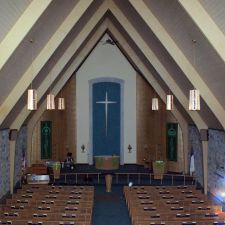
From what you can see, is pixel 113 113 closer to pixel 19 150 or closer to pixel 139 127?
pixel 139 127

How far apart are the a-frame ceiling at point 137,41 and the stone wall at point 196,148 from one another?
221cm

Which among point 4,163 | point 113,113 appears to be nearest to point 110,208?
point 4,163

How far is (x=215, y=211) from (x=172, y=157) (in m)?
10.2

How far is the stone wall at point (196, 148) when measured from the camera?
739 inches

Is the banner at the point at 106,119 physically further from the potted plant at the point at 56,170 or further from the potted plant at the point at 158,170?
the potted plant at the point at 56,170

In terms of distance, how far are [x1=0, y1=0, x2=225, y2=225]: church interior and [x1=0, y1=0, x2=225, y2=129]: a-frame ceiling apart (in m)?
0.04

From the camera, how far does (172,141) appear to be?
22.9 meters

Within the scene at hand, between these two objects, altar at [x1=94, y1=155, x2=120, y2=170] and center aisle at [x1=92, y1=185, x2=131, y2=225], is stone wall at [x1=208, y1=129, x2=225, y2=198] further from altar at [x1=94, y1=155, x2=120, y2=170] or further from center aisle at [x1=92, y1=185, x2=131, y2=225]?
altar at [x1=94, y1=155, x2=120, y2=170]

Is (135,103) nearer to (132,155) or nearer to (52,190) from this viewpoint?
(132,155)

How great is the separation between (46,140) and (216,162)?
35.7ft

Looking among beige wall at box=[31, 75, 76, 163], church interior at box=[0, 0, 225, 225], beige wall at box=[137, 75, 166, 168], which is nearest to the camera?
church interior at box=[0, 0, 225, 225]

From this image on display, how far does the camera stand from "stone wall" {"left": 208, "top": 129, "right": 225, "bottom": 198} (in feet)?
50.8

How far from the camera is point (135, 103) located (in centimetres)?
2477

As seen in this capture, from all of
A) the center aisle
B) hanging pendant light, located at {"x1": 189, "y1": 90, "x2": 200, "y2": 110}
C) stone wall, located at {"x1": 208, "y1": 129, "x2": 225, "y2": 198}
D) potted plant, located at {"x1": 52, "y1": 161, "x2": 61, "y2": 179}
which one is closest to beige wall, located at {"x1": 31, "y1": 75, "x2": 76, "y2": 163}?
potted plant, located at {"x1": 52, "y1": 161, "x2": 61, "y2": 179}
